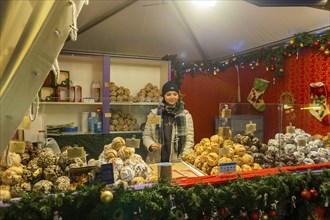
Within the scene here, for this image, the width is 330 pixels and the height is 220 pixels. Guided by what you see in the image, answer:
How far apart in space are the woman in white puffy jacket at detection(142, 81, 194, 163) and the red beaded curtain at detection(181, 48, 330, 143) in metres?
0.67

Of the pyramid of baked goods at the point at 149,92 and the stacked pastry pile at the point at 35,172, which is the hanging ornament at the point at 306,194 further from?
the pyramid of baked goods at the point at 149,92

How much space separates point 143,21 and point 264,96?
2.44 m

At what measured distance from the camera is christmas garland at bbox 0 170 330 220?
1.11m

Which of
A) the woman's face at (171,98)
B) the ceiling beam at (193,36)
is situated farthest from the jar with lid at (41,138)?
the ceiling beam at (193,36)

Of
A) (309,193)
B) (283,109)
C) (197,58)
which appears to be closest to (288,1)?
(283,109)

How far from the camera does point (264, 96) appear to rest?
4.77 m

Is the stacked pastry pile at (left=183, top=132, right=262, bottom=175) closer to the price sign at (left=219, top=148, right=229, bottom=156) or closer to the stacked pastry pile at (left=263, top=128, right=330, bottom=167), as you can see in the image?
the price sign at (left=219, top=148, right=229, bottom=156)

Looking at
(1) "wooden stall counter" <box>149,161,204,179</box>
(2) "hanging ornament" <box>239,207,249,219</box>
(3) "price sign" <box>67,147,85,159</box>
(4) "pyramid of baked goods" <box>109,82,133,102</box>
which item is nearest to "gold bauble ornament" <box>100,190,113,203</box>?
(3) "price sign" <box>67,147,85,159</box>

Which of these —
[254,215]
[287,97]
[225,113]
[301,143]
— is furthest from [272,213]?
[287,97]

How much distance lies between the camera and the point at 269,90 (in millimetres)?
4637

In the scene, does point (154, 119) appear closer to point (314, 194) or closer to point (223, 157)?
point (223, 157)

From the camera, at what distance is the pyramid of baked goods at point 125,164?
145 centimetres

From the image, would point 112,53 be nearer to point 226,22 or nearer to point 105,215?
point 226,22

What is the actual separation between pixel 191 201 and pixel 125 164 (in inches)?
17.0
